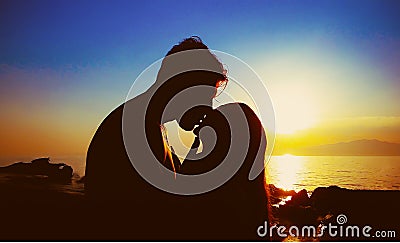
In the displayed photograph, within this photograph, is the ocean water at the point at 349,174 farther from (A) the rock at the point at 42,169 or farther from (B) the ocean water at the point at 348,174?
(A) the rock at the point at 42,169

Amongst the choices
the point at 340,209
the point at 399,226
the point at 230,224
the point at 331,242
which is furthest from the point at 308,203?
the point at 230,224

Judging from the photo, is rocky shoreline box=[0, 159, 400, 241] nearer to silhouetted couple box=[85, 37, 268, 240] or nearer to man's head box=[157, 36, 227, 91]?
silhouetted couple box=[85, 37, 268, 240]

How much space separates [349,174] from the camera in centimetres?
268

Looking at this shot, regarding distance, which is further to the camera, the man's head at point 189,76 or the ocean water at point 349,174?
the ocean water at point 349,174

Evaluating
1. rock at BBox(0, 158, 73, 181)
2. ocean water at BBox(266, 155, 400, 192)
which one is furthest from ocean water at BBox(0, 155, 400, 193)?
rock at BBox(0, 158, 73, 181)

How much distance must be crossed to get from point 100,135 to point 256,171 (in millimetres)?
455

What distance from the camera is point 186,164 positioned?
3.16 ft

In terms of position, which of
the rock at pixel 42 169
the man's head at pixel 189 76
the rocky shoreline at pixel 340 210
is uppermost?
the man's head at pixel 189 76

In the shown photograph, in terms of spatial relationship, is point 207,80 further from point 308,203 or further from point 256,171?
point 308,203

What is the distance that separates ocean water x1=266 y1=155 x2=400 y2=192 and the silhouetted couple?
59.3 inches

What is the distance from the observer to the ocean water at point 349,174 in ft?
8.13

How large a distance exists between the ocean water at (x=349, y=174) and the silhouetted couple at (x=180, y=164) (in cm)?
151

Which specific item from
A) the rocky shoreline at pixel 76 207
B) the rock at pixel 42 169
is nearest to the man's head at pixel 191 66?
the rocky shoreline at pixel 76 207

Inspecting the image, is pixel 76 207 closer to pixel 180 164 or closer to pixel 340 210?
pixel 180 164
